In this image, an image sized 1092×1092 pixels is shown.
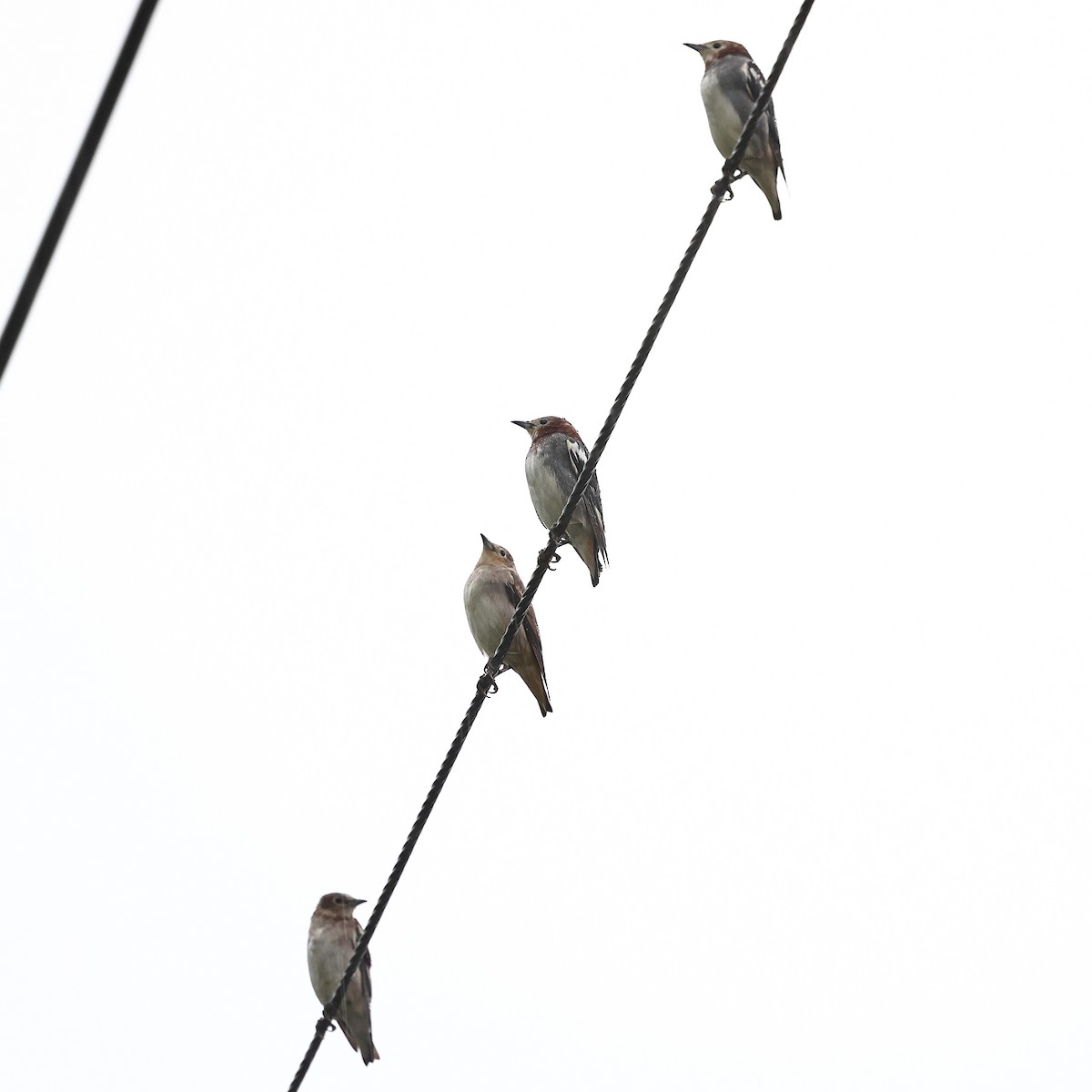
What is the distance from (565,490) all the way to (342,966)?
3.52 metres

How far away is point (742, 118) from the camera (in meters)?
9.05

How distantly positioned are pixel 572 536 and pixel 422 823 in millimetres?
4191

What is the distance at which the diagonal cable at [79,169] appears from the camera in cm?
209

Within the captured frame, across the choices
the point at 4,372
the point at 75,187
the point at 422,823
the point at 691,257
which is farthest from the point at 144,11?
the point at 422,823

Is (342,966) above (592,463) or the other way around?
the other way around

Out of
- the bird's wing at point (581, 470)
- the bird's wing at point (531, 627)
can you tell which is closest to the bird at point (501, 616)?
the bird's wing at point (531, 627)

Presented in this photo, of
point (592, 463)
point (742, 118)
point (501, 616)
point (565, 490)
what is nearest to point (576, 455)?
point (565, 490)

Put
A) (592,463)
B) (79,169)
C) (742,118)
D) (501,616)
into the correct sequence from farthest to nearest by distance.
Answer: (501,616)
(742,118)
(592,463)
(79,169)

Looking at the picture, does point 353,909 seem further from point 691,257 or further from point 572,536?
point 691,257

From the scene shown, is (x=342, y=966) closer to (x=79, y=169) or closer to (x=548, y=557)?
(x=548, y=557)

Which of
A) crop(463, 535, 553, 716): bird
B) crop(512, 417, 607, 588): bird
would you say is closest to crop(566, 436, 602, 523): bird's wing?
crop(512, 417, 607, 588): bird

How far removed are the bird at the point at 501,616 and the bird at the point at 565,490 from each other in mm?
448

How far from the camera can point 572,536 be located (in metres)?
9.88

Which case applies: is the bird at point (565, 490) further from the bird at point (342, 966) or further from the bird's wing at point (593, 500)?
the bird at point (342, 966)
